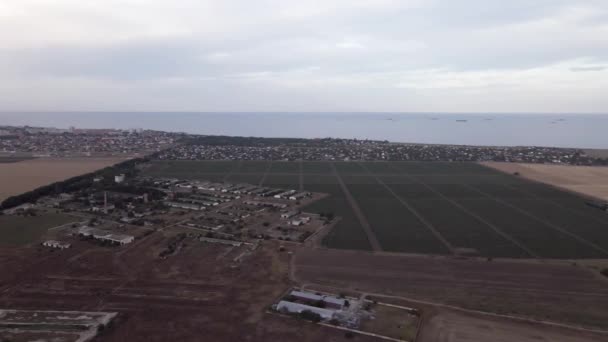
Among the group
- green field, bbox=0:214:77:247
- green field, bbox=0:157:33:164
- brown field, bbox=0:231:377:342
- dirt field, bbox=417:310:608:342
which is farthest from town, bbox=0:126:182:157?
dirt field, bbox=417:310:608:342

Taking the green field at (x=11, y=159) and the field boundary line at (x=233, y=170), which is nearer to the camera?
the field boundary line at (x=233, y=170)

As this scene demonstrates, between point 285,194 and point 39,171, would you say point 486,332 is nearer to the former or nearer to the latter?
point 285,194

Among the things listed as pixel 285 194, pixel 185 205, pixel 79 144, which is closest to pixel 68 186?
pixel 185 205

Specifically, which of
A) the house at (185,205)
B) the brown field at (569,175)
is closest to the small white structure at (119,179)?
the house at (185,205)

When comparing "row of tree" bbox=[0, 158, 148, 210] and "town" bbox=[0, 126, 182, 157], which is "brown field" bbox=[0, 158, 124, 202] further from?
"town" bbox=[0, 126, 182, 157]

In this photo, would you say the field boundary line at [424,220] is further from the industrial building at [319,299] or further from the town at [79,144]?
the town at [79,144]

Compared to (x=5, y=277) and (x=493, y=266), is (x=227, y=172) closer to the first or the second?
(x=5, y=277)
